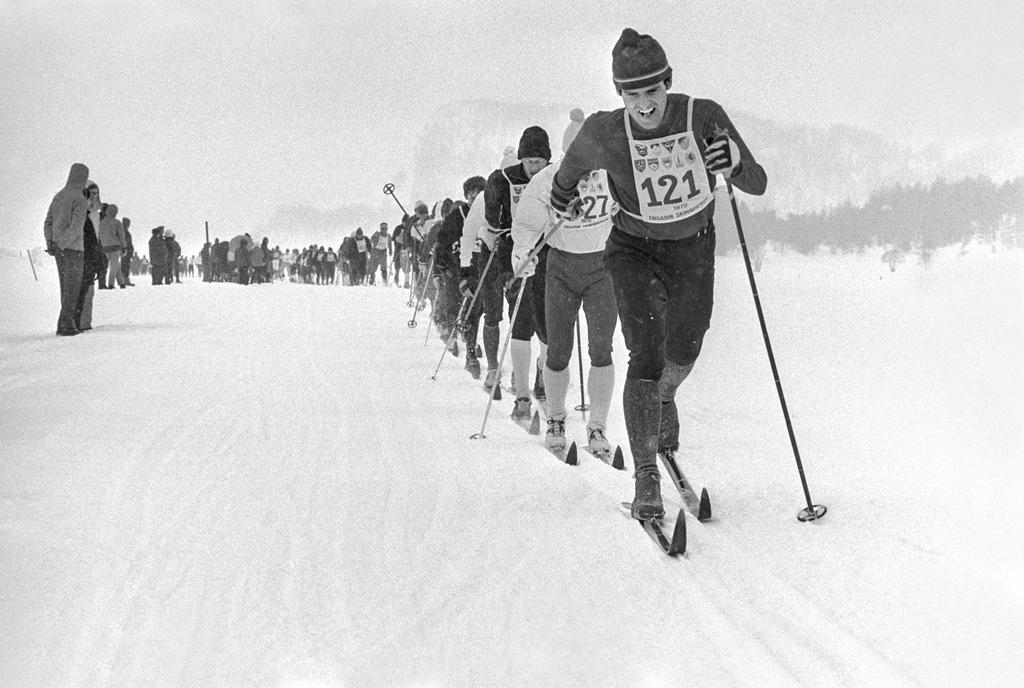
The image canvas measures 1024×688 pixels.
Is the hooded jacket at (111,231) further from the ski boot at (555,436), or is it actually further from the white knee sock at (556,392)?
the ski boot at (555,436)

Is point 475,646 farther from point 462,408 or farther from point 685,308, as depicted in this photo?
point 462,408

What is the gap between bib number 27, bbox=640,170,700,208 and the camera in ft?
11.0

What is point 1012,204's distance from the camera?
8000 mm

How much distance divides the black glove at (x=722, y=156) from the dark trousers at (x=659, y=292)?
49 centimetres

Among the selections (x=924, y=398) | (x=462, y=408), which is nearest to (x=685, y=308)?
(x=462, y=408)

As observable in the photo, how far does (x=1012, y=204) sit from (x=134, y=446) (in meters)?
7.68

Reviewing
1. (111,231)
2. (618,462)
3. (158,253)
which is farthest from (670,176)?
(158,253)

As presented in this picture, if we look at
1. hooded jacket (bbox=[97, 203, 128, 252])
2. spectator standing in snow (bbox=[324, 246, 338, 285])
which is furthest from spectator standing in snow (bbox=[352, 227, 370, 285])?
hooded jacket (bbox=[97, 203, 128, 252])

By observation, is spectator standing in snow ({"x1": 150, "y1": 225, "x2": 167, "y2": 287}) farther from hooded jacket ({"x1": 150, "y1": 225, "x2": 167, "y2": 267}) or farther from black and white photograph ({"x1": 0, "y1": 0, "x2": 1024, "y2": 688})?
black and white photograph ({"x1": 0, "y1": 0, "x2": 1024, "y2": 688})

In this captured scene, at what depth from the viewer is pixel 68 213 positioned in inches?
348

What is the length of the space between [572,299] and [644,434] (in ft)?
5.77

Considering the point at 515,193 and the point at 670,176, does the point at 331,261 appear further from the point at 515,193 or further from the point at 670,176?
the point at 670,176

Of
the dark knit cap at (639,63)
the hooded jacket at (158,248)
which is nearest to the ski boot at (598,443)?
the dark knit cap at (639,63)

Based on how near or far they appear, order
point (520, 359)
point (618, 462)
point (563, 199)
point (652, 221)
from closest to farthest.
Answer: point (652, 221) → point (563, 199) → point (618, 462) → point (520, 359)
